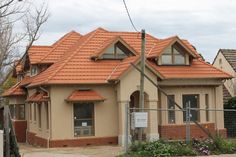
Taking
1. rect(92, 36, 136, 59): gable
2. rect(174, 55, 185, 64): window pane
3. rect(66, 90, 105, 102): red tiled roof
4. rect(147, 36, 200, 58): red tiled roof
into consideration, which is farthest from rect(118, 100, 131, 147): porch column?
rect(174, 55, 185, 64): window pane

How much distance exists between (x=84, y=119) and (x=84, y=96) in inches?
56.6

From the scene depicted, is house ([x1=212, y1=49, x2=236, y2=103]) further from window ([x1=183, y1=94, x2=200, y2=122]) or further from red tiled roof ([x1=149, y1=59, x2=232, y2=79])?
window ([x1=183, y1=94, x2=200, y2=122])

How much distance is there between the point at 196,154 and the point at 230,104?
13.8 meters

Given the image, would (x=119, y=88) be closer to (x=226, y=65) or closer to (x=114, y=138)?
(x=114, y=138)

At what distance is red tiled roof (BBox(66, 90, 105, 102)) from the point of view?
2464 cm

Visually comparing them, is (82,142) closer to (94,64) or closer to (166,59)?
(94,64)

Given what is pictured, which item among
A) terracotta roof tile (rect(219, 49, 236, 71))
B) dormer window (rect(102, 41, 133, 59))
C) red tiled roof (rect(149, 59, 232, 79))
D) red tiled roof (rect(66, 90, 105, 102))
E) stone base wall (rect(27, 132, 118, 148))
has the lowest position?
stone base wall (rect(27, 132, 118, 148))

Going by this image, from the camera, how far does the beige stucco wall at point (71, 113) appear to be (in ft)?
81.9

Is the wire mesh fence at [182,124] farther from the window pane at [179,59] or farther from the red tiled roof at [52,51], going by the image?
the red tiled roof at [52,51]

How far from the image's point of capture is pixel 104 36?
29844mm

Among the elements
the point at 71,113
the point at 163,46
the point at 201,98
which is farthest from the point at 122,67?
the point at 201,98

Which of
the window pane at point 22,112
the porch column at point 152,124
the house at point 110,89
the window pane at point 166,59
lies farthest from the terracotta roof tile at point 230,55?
the window pane at point 22,112

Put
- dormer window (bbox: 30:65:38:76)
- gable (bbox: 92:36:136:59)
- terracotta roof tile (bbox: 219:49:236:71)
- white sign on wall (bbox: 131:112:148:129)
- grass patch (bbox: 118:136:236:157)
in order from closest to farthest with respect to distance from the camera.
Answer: grass patch (bbox: 118:136:236:157) → white sign on wall (bbox: 131:112:148:129) → gable (bbox: 92:36:136:59) → dormer window (bbox: 30:65:38:76) → terracotta roof tile (bbox: 219:49:236:71)

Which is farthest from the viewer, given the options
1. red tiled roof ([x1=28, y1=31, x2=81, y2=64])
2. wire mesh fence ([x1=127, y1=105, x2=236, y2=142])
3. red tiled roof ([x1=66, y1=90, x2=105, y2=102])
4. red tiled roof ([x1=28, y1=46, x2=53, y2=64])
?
red tiled roof ([x1=28, y1=46, x2=53, y2=64])
